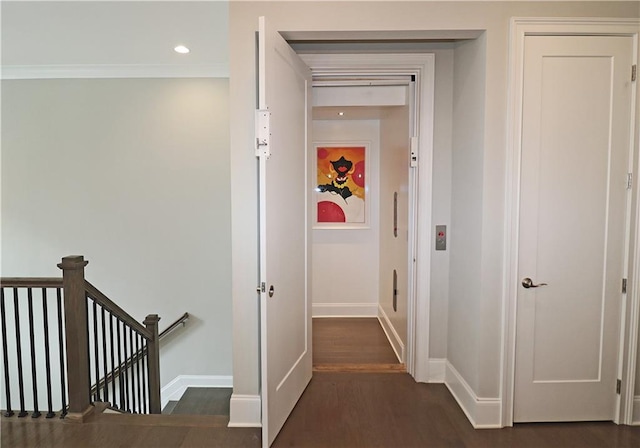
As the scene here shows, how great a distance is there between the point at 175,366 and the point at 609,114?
4.24m

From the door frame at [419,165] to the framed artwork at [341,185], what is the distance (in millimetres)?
1688

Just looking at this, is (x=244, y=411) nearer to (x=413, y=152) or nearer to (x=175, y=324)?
(x=175, y=324)

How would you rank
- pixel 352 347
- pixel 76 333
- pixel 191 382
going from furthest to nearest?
pixel 191 382 < pixel 352 347 < pixel 76 333

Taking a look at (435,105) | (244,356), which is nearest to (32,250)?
(244,356)

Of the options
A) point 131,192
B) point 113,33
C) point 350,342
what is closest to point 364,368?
point 350,342

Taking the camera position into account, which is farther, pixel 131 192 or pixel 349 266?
pixel 349 266

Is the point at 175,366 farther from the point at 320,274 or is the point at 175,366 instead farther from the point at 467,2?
the point at 467,2

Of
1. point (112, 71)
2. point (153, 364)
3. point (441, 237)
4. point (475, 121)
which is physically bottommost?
point (153, 364)

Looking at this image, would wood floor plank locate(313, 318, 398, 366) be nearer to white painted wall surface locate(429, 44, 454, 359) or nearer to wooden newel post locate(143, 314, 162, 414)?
white painted wall surface locate(429, 44, 454, 359)

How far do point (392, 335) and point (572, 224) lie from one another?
75.1 inches

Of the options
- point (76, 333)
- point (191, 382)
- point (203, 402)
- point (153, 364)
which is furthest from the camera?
point (191, 382)

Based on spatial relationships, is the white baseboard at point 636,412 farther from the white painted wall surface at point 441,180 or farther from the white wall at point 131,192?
the white wall at point 131,192

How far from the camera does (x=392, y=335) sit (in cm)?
338

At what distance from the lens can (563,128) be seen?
6.42 feet
